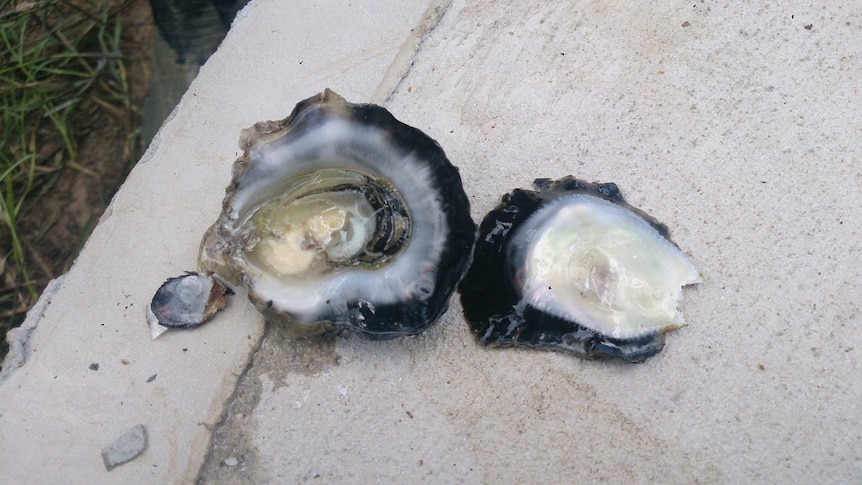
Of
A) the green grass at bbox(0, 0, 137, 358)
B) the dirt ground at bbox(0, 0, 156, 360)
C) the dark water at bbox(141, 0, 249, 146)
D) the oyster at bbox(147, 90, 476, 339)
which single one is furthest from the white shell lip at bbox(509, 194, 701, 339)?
the green grass at bbox(0, 0, 137, 358)

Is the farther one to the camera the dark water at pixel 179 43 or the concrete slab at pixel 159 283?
the dark water at pixel 179 43

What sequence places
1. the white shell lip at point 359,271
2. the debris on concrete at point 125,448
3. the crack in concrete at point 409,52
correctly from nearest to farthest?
1. the white shell lip at point 359,271
2. the debris on concrete at point 125,448
3. the crack in concrete at point 409,52

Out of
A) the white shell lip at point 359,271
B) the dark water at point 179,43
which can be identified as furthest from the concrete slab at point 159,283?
the dark water at point 179,43

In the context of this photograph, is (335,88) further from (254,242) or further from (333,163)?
(254,242)

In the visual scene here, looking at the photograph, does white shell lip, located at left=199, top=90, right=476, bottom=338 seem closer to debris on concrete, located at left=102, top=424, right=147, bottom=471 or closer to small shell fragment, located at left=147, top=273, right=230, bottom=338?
small shell fragment, located at left=147, top=273, right=230, bottom=338

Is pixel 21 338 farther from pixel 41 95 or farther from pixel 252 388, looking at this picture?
pixel 41 95

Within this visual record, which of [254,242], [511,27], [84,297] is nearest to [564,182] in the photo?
[511,27]

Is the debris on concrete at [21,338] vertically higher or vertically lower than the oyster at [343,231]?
lower

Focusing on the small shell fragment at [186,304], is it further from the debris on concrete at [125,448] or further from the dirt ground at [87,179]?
the dirt ground at [87,179]
